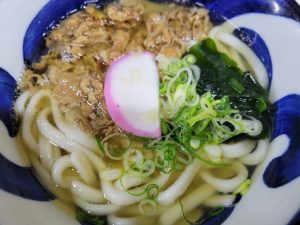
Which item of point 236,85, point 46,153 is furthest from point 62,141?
point 236,85

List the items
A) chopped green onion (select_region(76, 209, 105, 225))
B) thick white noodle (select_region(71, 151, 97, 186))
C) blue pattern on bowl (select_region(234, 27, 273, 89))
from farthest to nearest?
blue pattern on bowl (select_region(234, 27, 273, 89)), thick white noodle (select_region(71, 151, 97, 186)), chopped green onion (select_region(76, 209, 105, 225))

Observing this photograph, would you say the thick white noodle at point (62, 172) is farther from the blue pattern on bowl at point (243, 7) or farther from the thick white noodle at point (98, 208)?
the blue pattern on bowl at point (243, 7)

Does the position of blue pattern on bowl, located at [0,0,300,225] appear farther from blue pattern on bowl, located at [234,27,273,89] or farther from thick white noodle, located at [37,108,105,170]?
thick white noodle, located at [37,108,105,170]

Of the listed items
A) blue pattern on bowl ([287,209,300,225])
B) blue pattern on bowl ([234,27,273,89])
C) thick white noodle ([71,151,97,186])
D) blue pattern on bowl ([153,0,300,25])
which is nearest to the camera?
blue pattern on bowl ([287,209,300,225])

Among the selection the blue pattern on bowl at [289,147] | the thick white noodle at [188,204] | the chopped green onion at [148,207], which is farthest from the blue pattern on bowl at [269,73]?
the chopped green onion at [148,207]

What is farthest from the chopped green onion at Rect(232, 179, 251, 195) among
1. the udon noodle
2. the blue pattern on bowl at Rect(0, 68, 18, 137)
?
the blue pattern on bowl at Rect(0, 68, 18, 137)

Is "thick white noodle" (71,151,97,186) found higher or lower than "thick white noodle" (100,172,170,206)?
higher

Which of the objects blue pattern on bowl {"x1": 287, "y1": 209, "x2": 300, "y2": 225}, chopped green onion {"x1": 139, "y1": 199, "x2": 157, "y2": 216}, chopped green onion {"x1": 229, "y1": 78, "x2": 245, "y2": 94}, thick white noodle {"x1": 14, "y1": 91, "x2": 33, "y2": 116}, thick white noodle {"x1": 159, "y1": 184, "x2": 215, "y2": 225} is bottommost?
thick white noodle {"x1": 159, "y1": 184, "x2": 215, "y2": 225}
